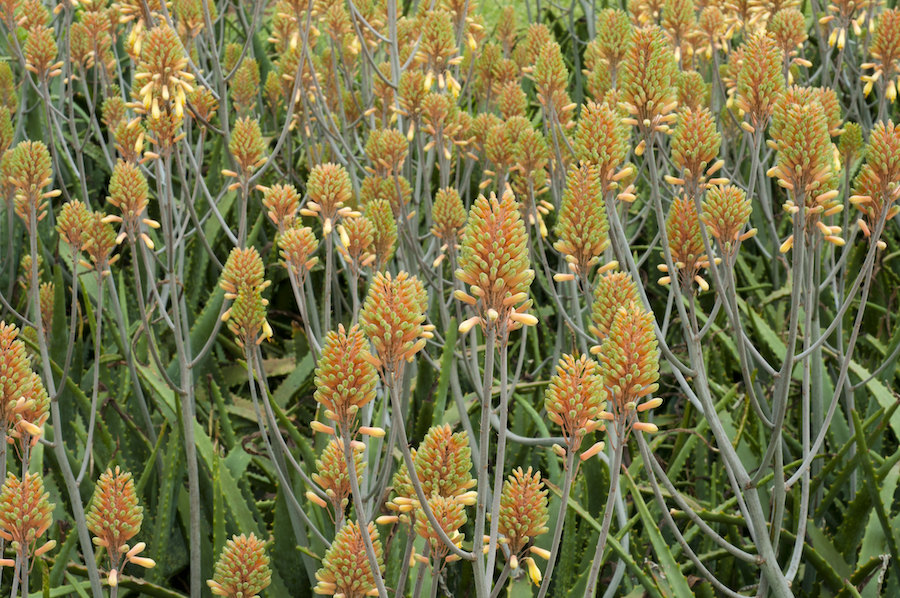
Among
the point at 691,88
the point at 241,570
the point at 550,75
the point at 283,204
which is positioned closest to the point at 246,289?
the point at 283,204

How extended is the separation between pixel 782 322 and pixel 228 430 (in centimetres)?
199

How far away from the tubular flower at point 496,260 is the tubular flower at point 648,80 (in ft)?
2.74

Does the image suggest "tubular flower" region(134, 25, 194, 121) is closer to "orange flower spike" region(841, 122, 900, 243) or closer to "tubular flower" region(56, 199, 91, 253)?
"tubular flower" region(56, 199, 91, 253)

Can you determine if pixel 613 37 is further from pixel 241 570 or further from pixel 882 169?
pixel 241 570

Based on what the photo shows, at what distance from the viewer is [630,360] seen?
4.15 ft

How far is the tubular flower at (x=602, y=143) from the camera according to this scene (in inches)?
69.9

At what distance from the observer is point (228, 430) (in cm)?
264

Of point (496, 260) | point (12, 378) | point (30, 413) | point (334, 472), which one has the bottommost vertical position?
point (334, 472)

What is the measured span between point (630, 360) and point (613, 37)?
5.53 feet

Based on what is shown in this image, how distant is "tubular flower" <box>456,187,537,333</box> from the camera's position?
1.07m

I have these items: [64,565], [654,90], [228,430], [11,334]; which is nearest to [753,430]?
[654,90]

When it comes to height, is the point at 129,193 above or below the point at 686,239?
above

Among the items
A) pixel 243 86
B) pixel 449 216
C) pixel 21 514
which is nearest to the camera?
pixel 21 514

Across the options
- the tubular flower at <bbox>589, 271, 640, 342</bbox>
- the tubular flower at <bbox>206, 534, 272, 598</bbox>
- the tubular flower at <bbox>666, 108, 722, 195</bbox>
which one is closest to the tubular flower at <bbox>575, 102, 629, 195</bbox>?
the tubular flower at <bbox>666, 108, 722, 195</bbox>
